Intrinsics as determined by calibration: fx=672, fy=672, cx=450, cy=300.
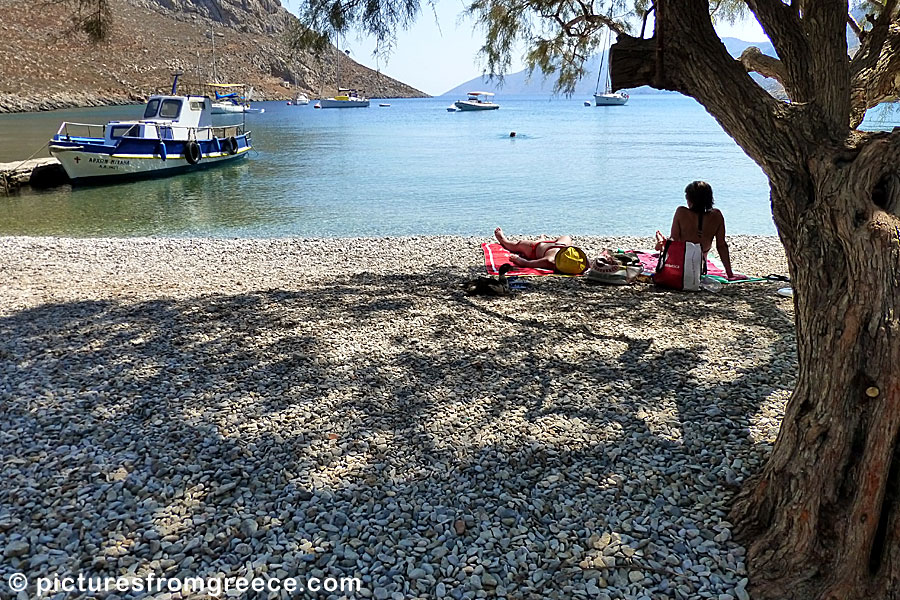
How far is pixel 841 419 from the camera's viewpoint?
7.28 feet

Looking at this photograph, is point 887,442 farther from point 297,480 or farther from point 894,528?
point 297,480

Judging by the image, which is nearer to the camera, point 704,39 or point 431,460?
point 431,460

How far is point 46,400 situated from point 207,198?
49.0 feet

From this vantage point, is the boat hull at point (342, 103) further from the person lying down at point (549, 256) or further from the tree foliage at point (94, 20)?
the tree foliage at point (94, 20)


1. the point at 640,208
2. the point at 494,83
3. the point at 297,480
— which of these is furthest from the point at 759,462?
the point at 640,208

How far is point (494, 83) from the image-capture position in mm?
7691

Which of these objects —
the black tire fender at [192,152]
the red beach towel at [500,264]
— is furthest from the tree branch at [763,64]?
the black tire fender at [192,152]

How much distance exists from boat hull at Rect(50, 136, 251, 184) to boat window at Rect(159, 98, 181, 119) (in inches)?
44.7

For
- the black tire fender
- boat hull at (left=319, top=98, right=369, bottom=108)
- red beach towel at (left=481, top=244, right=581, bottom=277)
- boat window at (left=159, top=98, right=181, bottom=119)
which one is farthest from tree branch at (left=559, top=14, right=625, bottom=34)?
boat hull at (left=319, top=98, right=369, bottom=108)

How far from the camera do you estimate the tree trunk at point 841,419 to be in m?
2.11

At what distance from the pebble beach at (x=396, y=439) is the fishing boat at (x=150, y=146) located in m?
15.0

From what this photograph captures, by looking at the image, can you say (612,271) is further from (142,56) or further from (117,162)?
(142,56)

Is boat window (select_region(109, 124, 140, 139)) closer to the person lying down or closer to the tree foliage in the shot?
the tree foliage

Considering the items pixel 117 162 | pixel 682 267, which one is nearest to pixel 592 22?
pixel 682 267
